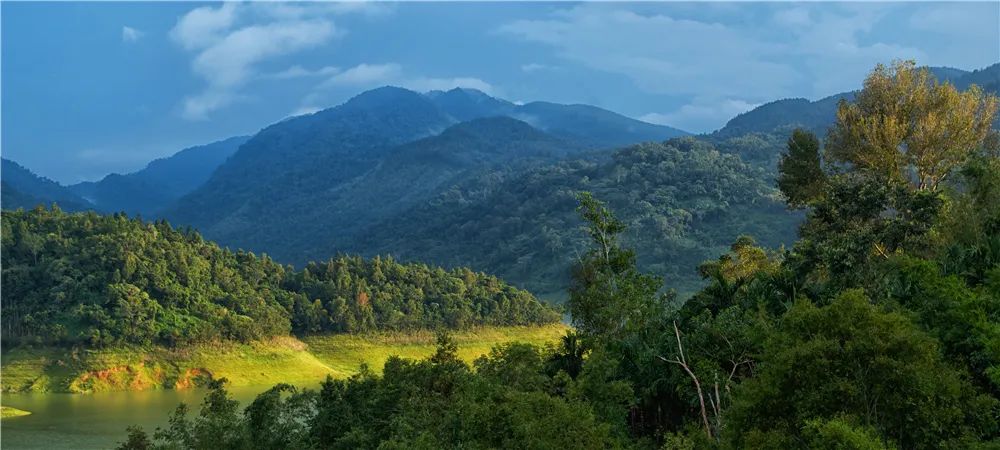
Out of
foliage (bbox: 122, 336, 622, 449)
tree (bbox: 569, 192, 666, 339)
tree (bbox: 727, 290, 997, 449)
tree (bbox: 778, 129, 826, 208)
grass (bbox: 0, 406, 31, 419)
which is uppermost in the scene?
tree (bbox: 778, 129, 826, 208)

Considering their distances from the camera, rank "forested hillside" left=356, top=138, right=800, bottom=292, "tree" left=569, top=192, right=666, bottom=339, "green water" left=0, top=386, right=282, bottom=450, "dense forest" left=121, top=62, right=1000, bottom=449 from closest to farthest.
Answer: "dense forest" left=121, top=62, right=1000, bottom=449 < "tree" left=569, top=192, right=666, bottom=339 < "green water" left=0, top=386, right=282, bottom=450 < "forested hillside" left=356, top=138, right=800, bottom=292

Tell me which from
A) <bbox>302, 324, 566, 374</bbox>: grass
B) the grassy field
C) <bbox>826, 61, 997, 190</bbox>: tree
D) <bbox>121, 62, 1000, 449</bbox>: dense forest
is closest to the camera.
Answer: <bbox>121, 62, 1000, 449</bbox>: dense forest

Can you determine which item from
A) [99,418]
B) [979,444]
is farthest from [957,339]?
[99,418]

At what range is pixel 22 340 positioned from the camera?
90.5 metres

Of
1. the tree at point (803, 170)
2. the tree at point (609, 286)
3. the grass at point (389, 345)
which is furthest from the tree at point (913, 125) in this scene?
Result: the grass at point (389, 345)

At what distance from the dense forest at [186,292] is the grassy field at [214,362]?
171cm

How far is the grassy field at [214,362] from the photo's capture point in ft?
286

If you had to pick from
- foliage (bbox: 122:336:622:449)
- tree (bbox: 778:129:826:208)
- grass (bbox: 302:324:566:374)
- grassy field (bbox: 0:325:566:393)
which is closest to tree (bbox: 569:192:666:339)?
foliage (bbox: 122:336:622:449)

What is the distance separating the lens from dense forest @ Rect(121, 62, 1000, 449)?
59.5 feet

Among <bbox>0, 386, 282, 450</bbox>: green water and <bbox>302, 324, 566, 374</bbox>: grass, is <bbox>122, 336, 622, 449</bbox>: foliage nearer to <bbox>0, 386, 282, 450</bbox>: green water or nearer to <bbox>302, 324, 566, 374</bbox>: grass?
<bbox>0, 386, 282, 450</bbox>: green water

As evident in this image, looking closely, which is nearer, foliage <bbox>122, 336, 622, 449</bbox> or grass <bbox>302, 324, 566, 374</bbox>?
foliage <bbox>122, 336, 622, 449</bbox>

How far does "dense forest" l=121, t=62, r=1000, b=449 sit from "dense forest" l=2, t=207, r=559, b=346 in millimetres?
62852

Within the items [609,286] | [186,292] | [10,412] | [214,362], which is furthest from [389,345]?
[609,286]

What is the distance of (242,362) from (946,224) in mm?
82831
